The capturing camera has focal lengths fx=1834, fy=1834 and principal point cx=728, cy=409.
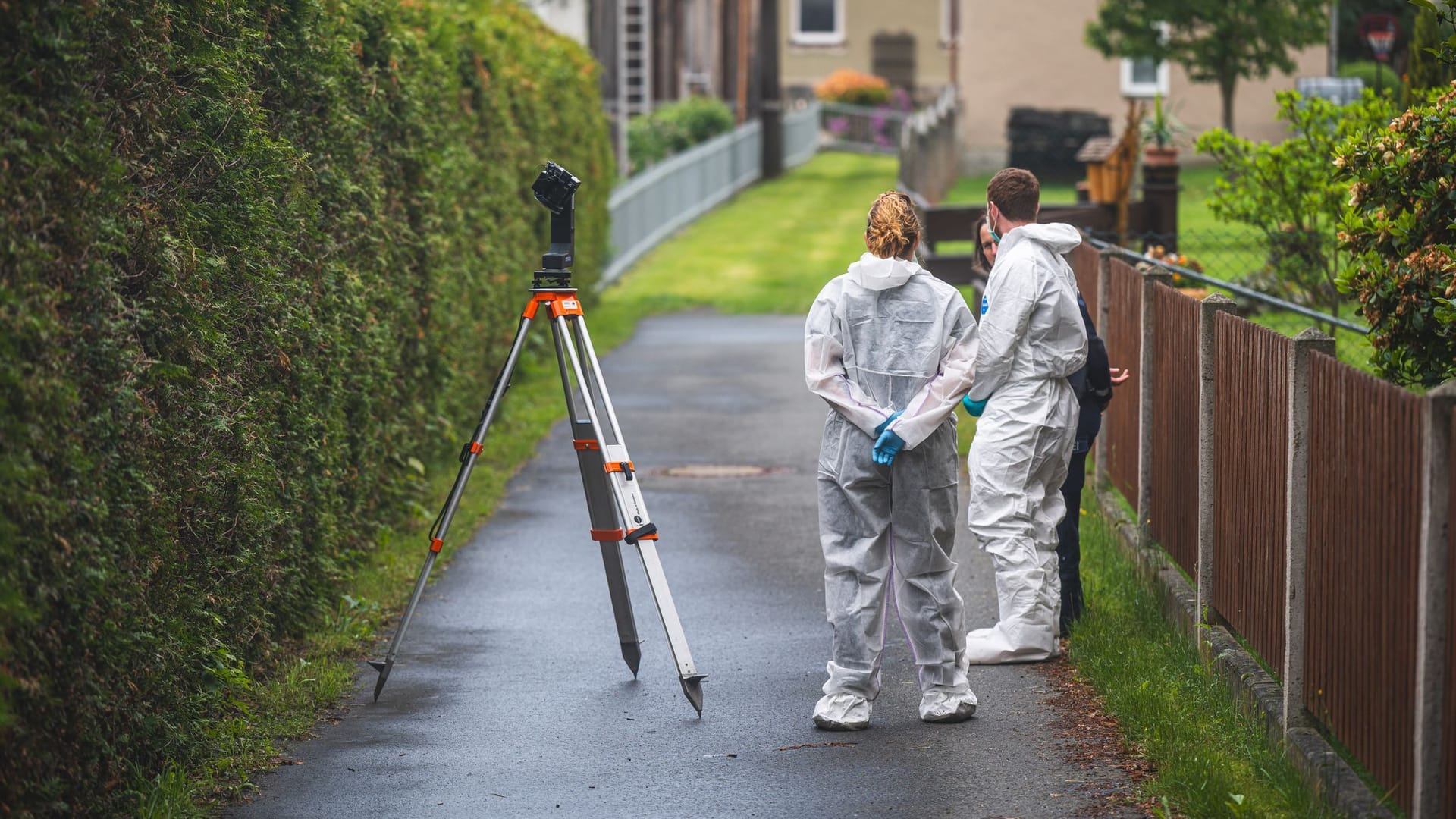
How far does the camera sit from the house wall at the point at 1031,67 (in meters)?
33.6

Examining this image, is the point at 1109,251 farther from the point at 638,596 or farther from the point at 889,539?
the point at 889,539

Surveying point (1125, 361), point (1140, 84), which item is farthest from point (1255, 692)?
point (1140, 84)

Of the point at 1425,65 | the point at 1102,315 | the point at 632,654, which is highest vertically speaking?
the point at 1425,65

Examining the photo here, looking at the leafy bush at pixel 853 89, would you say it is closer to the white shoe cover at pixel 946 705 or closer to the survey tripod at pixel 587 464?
the survey tripod at pixel 587 464

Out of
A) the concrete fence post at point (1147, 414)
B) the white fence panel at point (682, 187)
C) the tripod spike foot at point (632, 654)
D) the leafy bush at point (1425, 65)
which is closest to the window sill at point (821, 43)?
the white fence panel at point (682, 187)

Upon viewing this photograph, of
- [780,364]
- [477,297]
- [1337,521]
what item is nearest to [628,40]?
[780,364]

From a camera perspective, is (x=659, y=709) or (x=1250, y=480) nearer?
(x=1250, y=480)

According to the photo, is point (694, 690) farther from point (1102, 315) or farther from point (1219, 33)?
point (1219, 33)

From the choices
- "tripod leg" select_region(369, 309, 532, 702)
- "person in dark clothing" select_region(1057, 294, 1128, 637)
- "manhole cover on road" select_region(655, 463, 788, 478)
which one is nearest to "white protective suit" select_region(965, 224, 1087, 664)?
"person in dark clothing" select_region(1057, 294, 1128, 637)

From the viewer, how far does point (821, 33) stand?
176 ft

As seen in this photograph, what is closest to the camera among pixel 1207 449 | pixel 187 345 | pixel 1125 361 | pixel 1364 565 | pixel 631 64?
pixel 1364 565

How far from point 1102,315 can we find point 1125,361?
0.67m

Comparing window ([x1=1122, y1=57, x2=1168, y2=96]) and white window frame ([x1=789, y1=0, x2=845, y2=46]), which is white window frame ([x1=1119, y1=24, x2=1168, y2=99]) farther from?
white window frame ([x1=789, y1=0, x2=845, y2=46])

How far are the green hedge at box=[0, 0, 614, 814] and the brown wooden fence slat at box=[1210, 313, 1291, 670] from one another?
3.45 m
